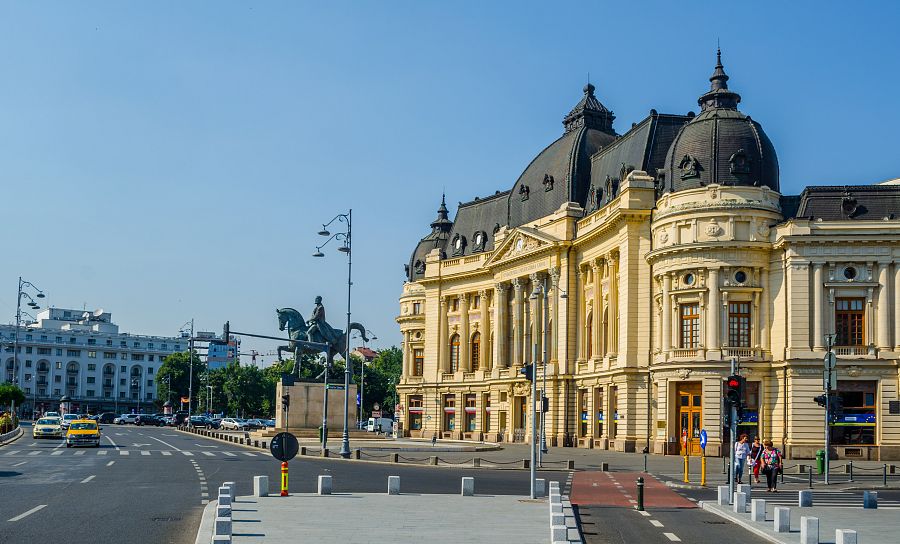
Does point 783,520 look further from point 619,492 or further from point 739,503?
point 619,492

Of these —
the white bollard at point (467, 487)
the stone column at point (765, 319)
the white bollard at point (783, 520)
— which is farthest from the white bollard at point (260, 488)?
the stone column at point (765, 319)

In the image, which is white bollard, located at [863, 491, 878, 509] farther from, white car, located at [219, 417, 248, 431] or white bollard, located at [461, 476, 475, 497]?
white car, located at [219, 417, 248, 431]

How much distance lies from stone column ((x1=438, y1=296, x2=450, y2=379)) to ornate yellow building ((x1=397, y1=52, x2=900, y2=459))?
13387mm

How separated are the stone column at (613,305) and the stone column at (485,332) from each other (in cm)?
2468

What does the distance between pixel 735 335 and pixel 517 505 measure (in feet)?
136

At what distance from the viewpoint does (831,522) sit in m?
25.7

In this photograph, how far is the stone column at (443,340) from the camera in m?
109

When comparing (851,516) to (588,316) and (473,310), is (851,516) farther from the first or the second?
(473,310)

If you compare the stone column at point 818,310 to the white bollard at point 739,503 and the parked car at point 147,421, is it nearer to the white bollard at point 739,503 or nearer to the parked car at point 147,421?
the white bollard at point 739,503

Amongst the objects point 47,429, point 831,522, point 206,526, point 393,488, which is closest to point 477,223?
point 47,429

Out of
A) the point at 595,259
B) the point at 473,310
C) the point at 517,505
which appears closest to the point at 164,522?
the point at 517,505

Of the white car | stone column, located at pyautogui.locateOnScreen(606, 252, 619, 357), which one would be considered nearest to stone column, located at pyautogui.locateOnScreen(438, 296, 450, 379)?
the white car

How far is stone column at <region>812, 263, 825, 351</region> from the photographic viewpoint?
6384 centimetres

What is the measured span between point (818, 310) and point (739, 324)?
15.5 ft
